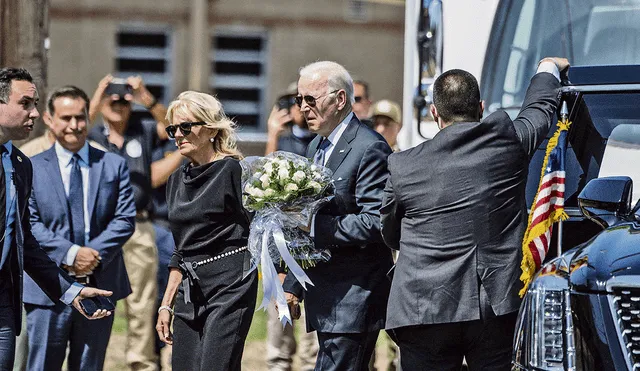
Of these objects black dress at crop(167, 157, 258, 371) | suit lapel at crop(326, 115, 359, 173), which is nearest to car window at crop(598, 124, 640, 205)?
suit lapel at crop(326, 115, 359, 173)

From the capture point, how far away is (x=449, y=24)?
9.62 m

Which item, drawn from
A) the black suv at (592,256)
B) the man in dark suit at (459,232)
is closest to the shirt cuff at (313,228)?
the man in dark suit at (459,232)

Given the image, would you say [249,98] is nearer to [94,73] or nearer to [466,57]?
[94,73]

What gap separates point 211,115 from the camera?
256 inches

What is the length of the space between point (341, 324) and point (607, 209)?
140 centimetres

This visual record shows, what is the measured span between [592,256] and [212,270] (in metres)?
2.00

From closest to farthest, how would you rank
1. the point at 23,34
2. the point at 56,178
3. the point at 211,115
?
the point at 211,115 < the point at 56,178 < the point at 23,34

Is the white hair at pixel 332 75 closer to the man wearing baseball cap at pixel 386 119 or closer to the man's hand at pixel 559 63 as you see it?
the man's hand at pixel 559 63

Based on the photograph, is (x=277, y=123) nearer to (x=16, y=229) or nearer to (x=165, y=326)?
(x=165, y=326)

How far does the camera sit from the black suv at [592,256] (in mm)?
5062

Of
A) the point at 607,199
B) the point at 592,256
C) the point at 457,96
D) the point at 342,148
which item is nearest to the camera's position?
the point at 592,256

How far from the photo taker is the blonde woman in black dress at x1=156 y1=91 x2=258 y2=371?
20.7ft

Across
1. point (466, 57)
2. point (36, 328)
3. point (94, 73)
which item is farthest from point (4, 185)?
point (94, 73)

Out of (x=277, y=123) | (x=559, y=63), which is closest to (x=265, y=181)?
(x=559, y=63)
